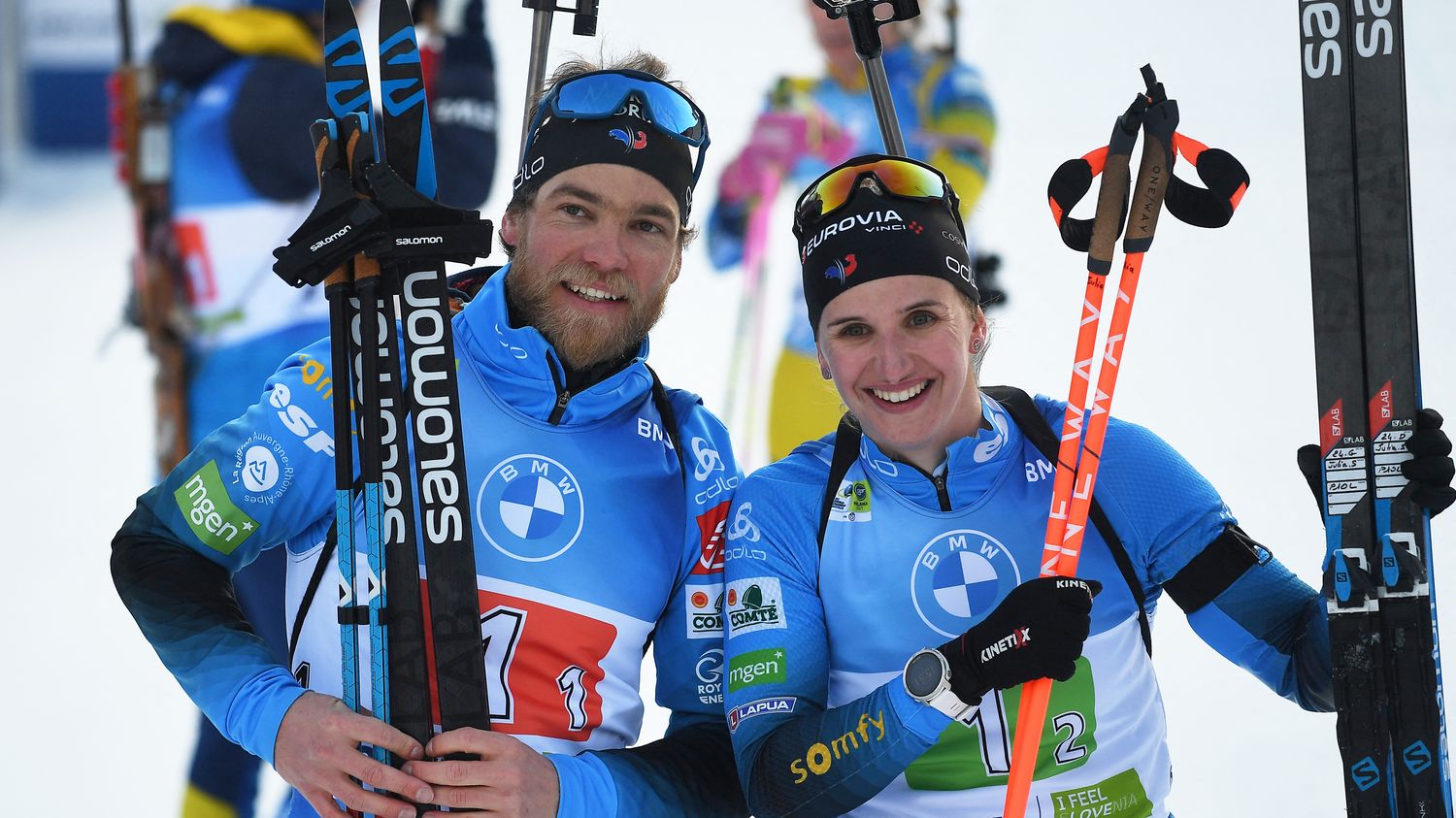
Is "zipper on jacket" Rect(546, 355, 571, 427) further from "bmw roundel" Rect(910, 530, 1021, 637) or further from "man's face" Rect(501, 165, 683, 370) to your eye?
"bmw roundel" Rect(910, 530, 1021, 637)

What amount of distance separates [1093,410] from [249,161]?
245 cm

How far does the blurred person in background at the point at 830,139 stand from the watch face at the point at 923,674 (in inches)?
96.9

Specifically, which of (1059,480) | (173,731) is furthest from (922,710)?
(173,731)

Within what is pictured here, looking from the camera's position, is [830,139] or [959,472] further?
[830,139]

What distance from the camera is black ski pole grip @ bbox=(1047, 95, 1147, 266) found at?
175 cm

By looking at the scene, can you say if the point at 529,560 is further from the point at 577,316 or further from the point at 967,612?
the point at 967,612

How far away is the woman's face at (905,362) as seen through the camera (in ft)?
6.27

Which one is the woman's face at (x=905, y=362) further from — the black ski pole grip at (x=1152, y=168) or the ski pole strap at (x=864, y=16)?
the ski pole strap at (x=864, y=16)

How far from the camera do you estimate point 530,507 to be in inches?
77.2

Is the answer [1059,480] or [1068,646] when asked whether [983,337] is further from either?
[1068,646]

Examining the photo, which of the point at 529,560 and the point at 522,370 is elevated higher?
the point at 522,370

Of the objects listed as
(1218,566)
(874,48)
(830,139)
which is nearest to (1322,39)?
(1218,566)

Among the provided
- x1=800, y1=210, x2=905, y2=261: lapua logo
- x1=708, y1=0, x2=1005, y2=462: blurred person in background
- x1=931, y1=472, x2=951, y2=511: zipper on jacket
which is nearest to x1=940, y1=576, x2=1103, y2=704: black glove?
x1=931, y1=472, x2=951, y2=511: zipper on jacket

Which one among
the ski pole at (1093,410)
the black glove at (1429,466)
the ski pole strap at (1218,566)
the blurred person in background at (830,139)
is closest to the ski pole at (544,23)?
the ski pole at (1093,410)
